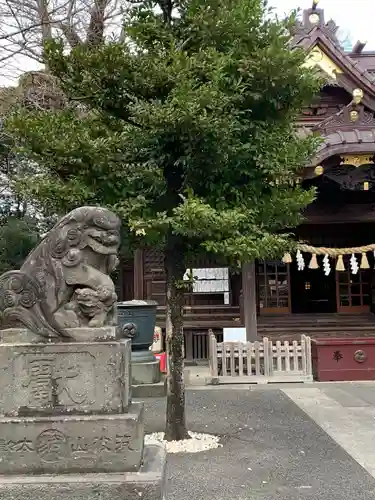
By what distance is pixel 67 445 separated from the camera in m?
3.38

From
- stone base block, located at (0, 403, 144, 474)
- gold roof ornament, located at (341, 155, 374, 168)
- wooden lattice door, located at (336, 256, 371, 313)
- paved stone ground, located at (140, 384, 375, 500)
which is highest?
gold roof ornament, located at (341, 155, 374, 168)

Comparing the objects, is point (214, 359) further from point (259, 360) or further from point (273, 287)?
point (273, 287)

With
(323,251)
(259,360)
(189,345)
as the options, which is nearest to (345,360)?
(259,360)

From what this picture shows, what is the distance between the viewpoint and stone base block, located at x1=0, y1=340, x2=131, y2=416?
3467 mm

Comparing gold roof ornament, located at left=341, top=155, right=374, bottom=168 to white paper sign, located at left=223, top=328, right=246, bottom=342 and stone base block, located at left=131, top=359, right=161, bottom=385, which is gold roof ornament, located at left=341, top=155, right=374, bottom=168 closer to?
white paper sign, located at left=223, top=328, right=246, bottom=342

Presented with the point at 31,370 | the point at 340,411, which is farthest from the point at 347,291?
the point at 31,370

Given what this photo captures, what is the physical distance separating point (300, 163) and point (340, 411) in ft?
13.3

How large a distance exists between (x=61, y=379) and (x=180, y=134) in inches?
126

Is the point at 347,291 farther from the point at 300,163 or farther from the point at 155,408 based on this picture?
the point at 300,163

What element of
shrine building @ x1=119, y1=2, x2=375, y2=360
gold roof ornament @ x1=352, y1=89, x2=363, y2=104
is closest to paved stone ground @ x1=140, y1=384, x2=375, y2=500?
shrine building @ x1=119, y1=2, x2=375, y2=360

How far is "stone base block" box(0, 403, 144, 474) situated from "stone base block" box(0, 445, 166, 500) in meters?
0.06

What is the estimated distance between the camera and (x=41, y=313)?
3576mm

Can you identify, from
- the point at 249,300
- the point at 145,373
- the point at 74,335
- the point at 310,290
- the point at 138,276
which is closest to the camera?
the point at 74,335

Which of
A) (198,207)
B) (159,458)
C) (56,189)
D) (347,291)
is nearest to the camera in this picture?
(159,458)
